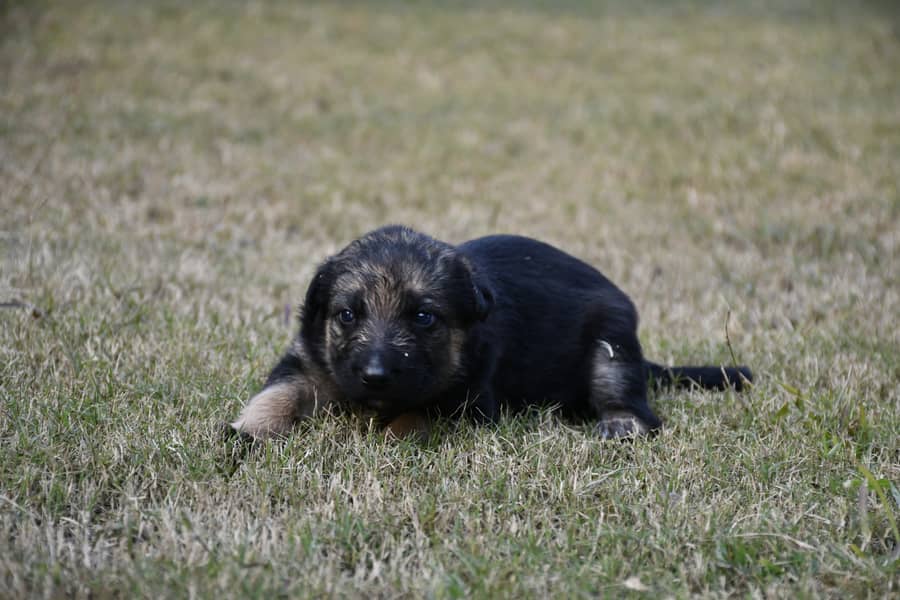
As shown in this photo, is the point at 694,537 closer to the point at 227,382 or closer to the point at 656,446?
the point at 656,446

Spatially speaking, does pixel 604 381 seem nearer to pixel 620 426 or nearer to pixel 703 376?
pixel 620 426

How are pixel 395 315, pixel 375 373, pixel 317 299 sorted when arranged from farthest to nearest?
pixel 317 299 < pixel 395 315 < pixel 375 373

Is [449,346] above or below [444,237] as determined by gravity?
above

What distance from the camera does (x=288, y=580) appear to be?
9.50ft

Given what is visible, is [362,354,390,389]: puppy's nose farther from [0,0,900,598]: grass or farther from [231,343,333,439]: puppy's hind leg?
[231,343,333,439]: puppy's hind leg

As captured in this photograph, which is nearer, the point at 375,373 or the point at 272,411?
the point at 375,373

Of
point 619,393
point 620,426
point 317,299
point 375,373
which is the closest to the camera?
point 375,373

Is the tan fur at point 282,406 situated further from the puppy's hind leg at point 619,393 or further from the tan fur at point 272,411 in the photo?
the puppy's hind leg at point 619,393

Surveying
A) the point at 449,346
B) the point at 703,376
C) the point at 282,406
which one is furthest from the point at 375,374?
the point at 703,376

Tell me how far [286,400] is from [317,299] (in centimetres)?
50

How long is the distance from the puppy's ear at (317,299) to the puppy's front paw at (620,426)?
148 centimetres

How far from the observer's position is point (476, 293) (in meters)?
4.15

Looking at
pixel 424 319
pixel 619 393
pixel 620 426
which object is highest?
pixel 424 319

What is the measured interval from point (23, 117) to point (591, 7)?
13.7m
